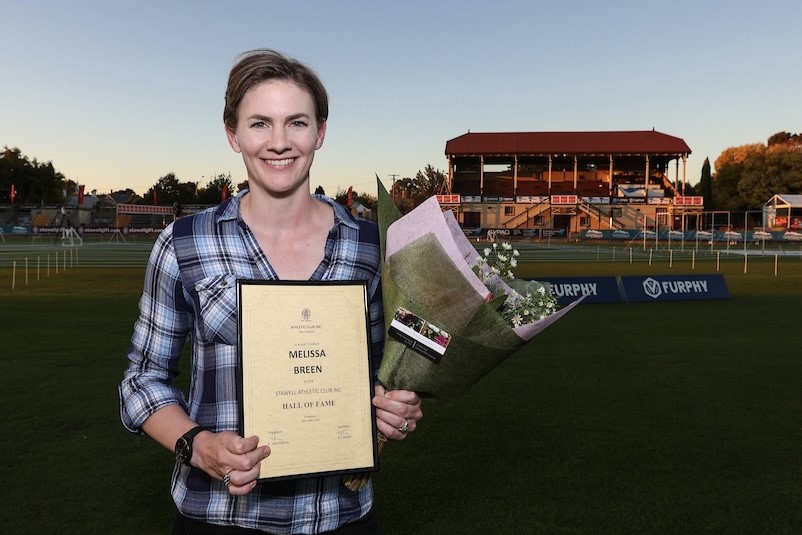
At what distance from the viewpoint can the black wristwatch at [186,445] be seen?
182 centimetres

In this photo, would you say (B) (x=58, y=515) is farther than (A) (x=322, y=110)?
Yes

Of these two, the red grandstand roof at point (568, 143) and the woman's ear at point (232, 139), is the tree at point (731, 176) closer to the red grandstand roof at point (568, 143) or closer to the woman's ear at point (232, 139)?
the red grandstand roof at point (568, 143)

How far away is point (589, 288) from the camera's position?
55.2 feet

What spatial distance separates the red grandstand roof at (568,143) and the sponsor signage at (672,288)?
6300 cm

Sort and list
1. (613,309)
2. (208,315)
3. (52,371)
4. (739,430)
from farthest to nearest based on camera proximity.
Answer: (613,309), (52,371), (739,430), (208,315)

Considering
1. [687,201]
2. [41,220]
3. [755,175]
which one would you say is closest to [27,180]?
[41,220]

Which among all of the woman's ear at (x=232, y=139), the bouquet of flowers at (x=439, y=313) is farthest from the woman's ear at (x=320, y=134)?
the bouquet of flowers at (x=439, y=313)

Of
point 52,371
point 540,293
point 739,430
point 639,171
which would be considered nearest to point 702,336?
point 739,430

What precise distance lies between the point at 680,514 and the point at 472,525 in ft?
4.78

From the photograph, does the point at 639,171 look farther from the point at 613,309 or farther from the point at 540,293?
the point at 540,293

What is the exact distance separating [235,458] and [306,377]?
245mm

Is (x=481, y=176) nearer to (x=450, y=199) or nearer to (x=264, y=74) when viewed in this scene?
(x=450, y=199)

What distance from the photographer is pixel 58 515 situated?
4.95 meters

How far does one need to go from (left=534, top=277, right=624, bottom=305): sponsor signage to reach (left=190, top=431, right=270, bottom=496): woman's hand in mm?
14379
